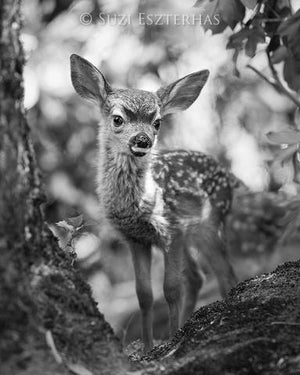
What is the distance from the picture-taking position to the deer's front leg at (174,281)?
5.40 m

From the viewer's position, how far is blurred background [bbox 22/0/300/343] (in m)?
7.89

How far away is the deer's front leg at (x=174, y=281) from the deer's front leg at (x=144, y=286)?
0.44ft

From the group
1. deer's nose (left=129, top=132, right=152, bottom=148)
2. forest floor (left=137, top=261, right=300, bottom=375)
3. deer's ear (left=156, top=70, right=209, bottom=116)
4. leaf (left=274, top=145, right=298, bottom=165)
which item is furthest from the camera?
deer's ear (left=156, top=70, right=209, bottom=116)

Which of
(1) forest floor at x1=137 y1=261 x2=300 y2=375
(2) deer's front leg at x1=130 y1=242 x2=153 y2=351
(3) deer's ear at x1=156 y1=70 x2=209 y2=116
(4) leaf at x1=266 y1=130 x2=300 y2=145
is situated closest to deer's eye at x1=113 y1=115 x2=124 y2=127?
(3) deer's ear at x1=156 y1=70 x2=209 y2=116

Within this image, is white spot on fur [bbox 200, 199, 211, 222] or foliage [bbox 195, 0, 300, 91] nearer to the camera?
foliage [bbox 195, 0, 300, 91]

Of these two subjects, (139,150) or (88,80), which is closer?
(139,150)

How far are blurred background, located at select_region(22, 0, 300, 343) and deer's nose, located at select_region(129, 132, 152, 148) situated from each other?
2.53m

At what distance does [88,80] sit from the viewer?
5730 millimetres

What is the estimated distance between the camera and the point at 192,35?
318 inches

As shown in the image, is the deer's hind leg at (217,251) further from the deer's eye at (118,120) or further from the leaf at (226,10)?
the leaf at (226,10)

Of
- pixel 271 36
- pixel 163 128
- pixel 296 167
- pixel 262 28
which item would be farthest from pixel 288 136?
pixel 163 128

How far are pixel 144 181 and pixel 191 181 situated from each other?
884 mm

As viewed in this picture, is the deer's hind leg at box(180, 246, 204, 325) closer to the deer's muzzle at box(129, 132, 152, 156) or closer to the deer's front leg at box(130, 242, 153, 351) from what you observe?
the deer's front leg at box(130, 242, 153, 351)

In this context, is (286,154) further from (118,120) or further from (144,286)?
(144,286)
